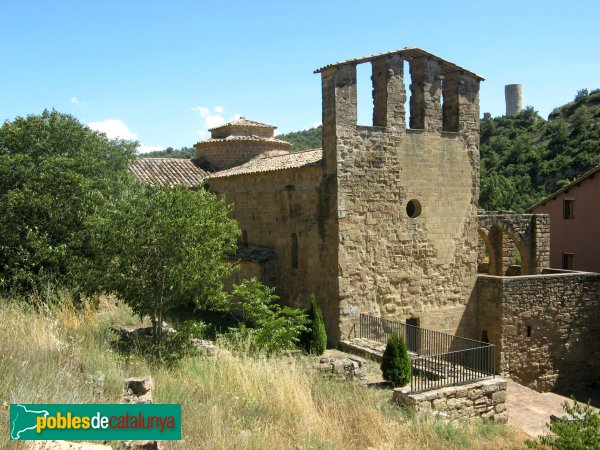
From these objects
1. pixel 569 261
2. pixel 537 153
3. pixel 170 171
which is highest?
pixel 537 153

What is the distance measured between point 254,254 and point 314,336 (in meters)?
4.96

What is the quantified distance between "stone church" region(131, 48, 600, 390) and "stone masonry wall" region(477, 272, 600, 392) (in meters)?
0.04

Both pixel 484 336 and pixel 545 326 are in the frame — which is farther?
pixel 545 326

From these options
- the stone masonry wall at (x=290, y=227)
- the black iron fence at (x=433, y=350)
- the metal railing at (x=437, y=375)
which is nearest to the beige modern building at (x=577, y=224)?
the black iron fence at (x=433, y=350)

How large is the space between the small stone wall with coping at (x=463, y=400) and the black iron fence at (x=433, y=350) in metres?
0.40

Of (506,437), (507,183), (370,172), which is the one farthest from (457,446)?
(507,183)

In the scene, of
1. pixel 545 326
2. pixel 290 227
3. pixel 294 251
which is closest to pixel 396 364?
pixel 294 251

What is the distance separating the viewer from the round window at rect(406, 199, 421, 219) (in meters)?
16.0

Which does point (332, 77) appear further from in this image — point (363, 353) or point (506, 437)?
point (506, 437)

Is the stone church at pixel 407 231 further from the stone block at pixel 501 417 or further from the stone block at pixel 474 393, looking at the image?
the stone block at pixel 501 417

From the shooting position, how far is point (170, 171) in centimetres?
2258

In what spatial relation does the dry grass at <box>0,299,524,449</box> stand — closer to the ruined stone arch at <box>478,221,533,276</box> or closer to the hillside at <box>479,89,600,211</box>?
the ruined stone arch at <box>478,221,533,276</box>

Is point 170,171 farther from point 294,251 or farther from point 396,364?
point 396,364

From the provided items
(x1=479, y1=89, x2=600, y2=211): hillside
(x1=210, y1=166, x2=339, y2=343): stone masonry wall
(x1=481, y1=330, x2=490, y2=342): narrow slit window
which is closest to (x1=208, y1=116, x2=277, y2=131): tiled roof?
(x1=210, y1=166, x2=339, y2=343): stone masonry wall
